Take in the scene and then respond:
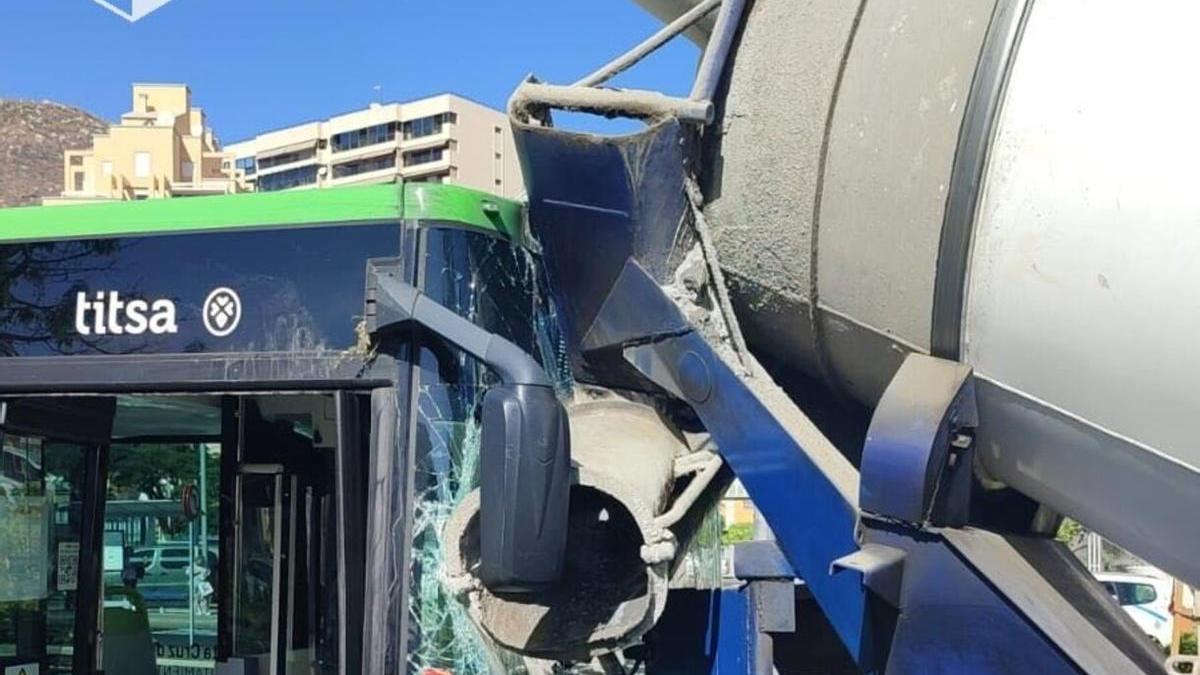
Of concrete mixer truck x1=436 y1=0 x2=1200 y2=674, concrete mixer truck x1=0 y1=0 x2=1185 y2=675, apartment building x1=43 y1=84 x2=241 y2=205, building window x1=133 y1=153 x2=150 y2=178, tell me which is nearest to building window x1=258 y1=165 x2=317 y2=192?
apartment building x1=43 y1=84 x2=241 y2=205

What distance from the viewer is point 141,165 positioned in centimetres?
1374

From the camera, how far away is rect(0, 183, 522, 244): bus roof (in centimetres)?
344

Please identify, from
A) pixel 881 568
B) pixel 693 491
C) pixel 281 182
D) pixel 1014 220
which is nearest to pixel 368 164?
pixel 281 182

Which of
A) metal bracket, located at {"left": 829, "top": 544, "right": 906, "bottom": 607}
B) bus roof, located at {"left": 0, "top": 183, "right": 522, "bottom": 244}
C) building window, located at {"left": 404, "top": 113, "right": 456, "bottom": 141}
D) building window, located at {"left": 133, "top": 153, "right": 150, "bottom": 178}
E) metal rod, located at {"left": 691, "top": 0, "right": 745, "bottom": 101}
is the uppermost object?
building window, located at {"left": 404, "top": 113, "right": 456, "bottom": 141}

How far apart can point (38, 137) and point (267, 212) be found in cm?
7050

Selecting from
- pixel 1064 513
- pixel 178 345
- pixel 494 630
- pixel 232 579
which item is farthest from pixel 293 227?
pixel 232 579

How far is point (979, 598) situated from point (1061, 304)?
1.82 ft

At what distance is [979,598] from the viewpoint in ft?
7.93

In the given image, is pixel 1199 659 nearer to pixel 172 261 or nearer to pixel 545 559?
pixel 545 559

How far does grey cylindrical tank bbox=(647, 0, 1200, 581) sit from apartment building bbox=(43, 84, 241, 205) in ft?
12.6

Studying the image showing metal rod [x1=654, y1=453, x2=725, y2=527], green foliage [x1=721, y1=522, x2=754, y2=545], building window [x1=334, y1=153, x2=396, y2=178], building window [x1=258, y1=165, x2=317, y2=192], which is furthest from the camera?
building window [x1=334, y1=153, x2=396, y2=178]

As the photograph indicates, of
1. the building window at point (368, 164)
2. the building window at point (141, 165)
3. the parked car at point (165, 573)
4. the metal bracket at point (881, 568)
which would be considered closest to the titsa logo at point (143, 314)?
the metal bracket at point (881, 568)

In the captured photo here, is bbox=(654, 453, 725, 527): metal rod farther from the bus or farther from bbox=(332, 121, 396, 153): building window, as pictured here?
bbox=(332, 121, 396, 153): building window

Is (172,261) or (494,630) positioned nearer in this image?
(494,630)
